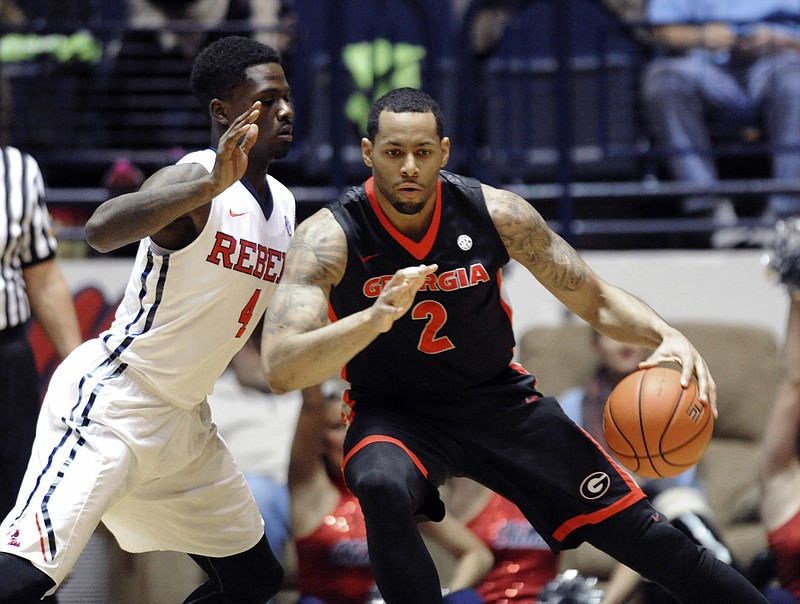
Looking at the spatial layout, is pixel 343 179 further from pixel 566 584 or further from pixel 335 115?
pixel 566 584

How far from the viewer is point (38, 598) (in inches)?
146

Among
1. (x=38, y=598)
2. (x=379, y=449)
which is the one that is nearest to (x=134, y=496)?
(x=38, y=598)

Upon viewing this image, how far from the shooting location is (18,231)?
16.0 ft

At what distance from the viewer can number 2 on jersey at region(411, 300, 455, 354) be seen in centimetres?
402

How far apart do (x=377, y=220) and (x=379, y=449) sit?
0.78 metres

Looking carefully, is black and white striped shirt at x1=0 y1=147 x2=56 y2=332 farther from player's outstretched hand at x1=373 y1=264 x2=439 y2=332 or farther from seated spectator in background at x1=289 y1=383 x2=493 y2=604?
player's outstretched hand at x1=373 y1=264 x2=439 y2=332

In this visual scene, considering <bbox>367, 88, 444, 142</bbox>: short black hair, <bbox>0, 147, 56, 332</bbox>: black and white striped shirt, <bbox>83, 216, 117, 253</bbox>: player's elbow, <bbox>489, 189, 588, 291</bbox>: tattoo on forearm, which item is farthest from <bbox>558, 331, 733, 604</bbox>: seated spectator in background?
<bbox>0, 147, 56, 332</bbox>: black and white striped shirt

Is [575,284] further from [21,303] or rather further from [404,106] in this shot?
[21,303]

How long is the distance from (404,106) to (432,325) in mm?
740

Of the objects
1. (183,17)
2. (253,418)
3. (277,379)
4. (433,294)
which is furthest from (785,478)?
(183,17)

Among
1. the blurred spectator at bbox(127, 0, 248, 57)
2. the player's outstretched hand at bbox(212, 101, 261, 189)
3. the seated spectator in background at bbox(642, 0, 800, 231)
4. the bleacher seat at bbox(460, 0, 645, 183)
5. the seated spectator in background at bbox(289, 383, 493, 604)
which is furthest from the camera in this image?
the blurred spectator at bbox(127, 0, 248, 57)

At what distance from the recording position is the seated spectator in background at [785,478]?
5.12 metres

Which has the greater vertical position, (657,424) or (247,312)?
(247,312)

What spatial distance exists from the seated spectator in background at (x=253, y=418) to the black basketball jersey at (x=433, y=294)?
2.54 m
